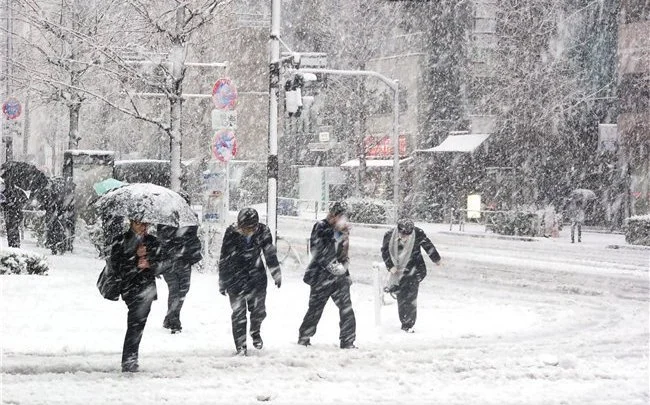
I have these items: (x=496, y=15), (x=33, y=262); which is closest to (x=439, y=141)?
(x=496, y=15)

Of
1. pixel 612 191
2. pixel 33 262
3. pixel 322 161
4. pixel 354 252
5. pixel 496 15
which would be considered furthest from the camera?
pixel 322 161

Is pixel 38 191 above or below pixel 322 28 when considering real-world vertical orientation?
below

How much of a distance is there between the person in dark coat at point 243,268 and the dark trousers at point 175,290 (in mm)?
1509

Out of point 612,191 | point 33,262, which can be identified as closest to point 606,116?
point 612,191

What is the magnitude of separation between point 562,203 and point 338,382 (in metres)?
33.3

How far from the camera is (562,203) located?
3956 centimetres

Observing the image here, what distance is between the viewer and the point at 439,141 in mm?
44156

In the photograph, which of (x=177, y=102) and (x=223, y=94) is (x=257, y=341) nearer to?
(x=223, y=94)

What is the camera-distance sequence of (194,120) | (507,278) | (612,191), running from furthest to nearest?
(194,120) → (612,191) → (507,278)

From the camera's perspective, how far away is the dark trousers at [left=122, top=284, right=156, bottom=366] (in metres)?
8.27

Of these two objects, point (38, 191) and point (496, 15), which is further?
point (496, 15)

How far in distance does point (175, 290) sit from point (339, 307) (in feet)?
7.37

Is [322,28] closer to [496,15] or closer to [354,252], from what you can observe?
[496,15]

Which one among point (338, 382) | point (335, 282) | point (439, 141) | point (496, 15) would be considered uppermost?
point (496, 15)
